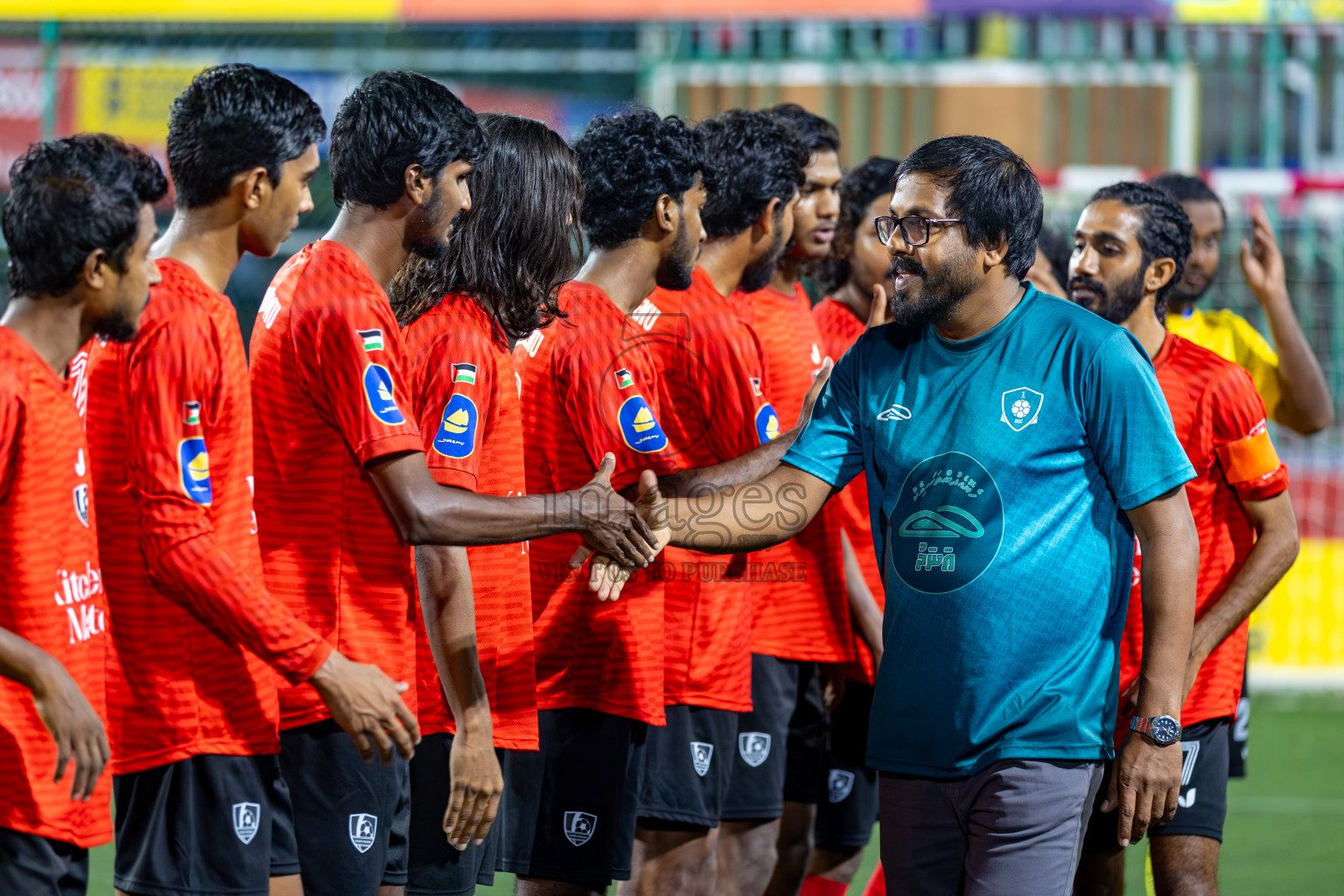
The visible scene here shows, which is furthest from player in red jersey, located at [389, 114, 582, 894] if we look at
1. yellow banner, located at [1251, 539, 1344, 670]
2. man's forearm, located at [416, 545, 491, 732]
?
yellow banner, located at [1251, 539, 1344, 670]

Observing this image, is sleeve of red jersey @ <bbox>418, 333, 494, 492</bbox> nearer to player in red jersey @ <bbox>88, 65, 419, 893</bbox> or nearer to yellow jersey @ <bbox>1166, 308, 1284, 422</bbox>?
player in red jersey @ <bbox>88, 65, 419, 893</bbox>

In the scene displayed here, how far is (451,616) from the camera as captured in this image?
3104mm

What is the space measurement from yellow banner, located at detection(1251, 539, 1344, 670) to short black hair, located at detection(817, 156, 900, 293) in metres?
5.43

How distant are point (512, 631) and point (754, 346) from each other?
4.31ft

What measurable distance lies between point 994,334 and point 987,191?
11.9 inches

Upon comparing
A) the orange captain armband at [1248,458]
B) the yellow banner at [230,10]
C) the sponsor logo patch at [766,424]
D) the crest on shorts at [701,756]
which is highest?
the yellow banner at [230,10]

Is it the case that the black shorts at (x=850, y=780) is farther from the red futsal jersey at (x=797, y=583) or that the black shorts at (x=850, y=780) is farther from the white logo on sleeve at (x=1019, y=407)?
the white logo on sleeve at (x=1019, y=407)

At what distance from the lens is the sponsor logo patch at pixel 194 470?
2.72 meters

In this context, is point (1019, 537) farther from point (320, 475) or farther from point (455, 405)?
point (320, 475)

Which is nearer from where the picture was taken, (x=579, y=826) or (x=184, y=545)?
(x=184, y=545)

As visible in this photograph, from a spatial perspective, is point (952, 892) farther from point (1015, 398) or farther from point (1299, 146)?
point (1299, 146)

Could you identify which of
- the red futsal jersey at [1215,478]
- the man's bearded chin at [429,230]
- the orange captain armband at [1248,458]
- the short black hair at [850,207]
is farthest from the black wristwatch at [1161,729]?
the short black hair at [850,207]

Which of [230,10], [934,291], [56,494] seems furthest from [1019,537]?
[230,10]

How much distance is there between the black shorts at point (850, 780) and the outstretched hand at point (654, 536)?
5.39ft
